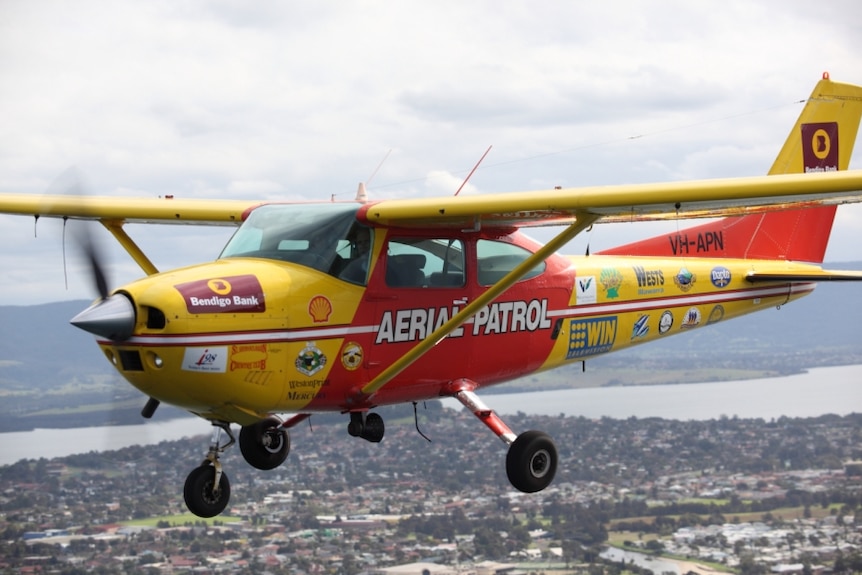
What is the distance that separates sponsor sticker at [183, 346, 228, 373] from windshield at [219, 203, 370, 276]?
1.38 m

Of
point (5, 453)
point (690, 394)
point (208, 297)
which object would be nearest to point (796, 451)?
point (690, 394)

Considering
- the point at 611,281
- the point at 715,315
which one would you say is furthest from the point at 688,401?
the point at 611,281

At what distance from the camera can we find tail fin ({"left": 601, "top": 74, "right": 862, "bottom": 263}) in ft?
65.6

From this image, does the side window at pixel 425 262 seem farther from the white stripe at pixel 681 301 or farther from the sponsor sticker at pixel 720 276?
the sponsor sticker at pixel 720 276

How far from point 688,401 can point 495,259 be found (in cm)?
13568

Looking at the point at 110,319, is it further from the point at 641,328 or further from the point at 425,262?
the point at 641,328

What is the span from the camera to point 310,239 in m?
14.4

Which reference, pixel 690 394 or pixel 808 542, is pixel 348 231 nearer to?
pixel 808 542

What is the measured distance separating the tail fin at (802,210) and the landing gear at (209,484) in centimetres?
800

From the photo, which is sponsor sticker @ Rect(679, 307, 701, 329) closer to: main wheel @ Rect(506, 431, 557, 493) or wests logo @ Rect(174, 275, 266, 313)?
main wheel @ Rect(506, 431, 557, 493)

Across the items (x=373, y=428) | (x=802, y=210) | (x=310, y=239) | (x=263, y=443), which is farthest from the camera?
(x=802, y=210)

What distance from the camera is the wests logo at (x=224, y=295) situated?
13.2 meters

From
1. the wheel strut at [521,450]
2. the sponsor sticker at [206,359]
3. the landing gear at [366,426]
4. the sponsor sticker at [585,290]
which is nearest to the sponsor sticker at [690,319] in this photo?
the sponsor sticker at [585,290]

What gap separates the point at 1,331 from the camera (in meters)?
88.4
